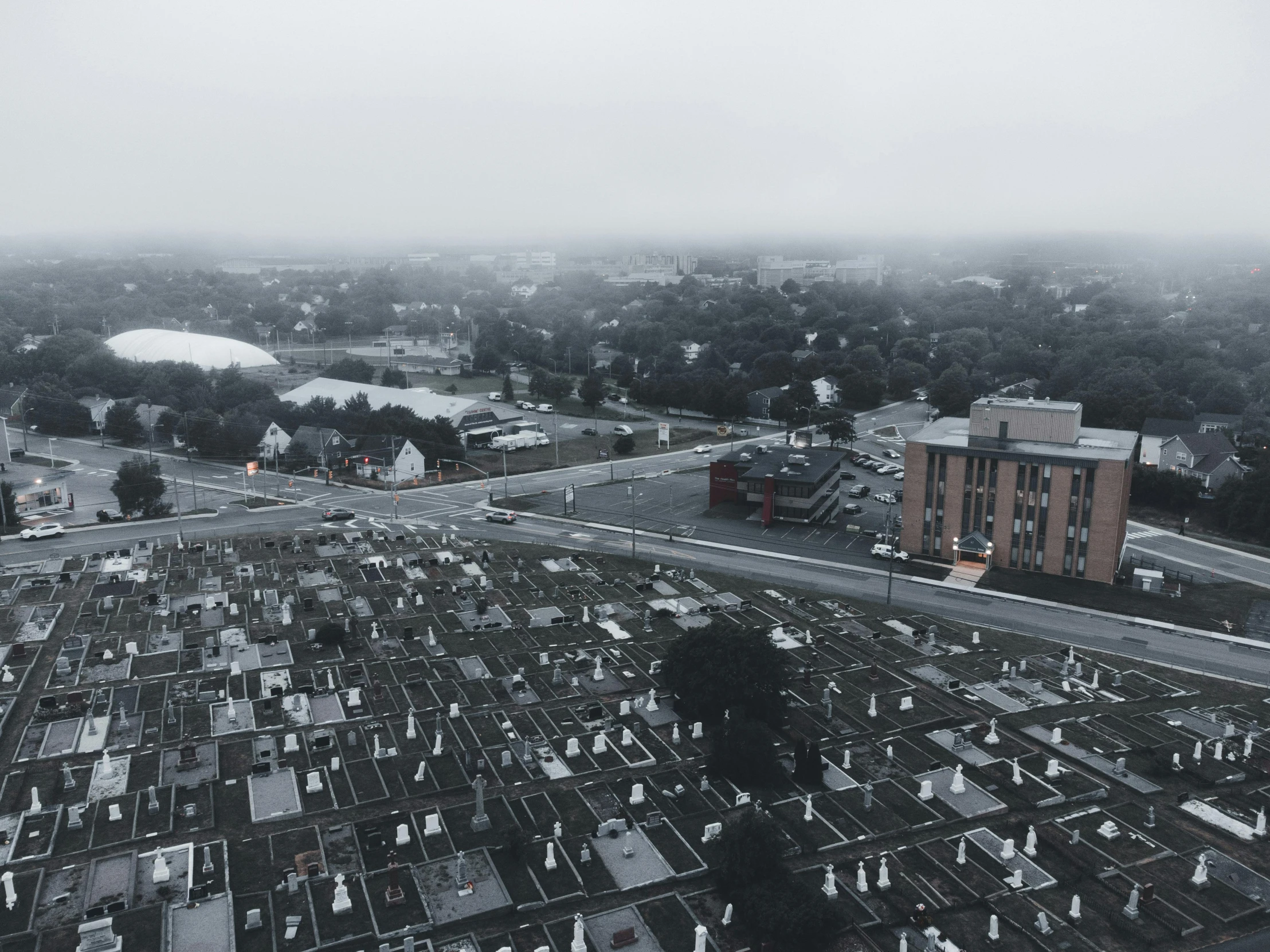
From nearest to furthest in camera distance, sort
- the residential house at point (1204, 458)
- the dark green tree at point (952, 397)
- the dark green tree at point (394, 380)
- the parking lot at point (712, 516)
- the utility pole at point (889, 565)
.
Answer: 1. the utility pole at point (889, 565)
2. the parking lot at point (712, 516)
3. the residential house at point (1204, 458)
4. the dark green tree at point (952, 397)
5. the dark green tree at point (394, 380)

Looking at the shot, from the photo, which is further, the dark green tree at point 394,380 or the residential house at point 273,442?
the dark green tree at point 394,380

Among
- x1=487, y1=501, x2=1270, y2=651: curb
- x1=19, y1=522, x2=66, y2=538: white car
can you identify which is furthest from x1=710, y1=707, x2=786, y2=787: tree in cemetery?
x1=19, y1=522, x2=66, y2=538: white car

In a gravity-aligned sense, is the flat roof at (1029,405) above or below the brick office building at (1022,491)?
above

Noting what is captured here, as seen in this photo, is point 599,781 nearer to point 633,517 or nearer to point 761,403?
point 633,517

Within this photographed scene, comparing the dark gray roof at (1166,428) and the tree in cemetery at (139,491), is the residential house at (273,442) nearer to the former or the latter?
the tree in cemetery at (139,491)

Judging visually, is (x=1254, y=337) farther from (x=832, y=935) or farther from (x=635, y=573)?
(x=832, y=935)

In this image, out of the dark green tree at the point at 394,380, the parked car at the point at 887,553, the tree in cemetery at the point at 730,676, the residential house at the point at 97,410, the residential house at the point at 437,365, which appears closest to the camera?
the tree in cemetery at the point at 730,676

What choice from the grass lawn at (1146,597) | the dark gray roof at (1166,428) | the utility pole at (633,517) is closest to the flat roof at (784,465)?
the utility pole at (633,517)

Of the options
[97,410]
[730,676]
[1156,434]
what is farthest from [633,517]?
[97,410]
